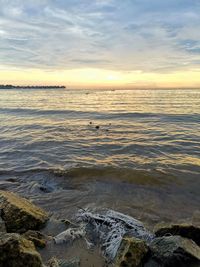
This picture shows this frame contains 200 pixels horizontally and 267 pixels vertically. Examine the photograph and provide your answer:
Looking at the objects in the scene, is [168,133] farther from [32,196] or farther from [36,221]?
[36,221]

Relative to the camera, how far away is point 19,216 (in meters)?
5.67

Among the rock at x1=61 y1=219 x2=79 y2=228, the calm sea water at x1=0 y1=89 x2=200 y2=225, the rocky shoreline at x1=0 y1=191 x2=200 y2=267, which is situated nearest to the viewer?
the rocky shoreline at x1=0 y1=191 x2=200 y2=267

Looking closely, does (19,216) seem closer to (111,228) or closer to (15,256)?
(15,256)

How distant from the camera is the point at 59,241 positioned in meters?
5.36

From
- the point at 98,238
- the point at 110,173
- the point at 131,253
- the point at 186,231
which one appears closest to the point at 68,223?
the point at 98,238

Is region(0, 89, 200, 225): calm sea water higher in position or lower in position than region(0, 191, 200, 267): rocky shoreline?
lower

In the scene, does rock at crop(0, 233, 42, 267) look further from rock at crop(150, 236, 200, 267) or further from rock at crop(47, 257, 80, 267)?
rock at crop(150, 236, 200, 267)

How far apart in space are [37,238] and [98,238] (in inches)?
45.3

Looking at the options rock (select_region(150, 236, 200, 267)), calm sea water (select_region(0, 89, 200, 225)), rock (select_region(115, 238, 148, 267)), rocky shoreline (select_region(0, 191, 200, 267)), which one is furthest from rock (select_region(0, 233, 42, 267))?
calm sea water (select_region(0, 89, 200, 225))

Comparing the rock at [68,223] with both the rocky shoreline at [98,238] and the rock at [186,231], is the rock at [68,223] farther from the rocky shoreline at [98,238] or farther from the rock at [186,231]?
the rock at [186,231]

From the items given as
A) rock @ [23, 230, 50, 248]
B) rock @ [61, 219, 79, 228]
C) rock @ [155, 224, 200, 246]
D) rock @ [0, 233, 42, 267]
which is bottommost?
rock @ [61, 219, 79, 228]

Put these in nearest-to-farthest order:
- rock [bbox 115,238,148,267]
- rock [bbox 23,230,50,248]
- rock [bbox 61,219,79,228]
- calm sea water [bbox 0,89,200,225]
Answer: rock [bbox 115,238,148,267]
rock [bbox 23,230,50,248]
rock [bbox 61,219,79,228]
calm sea water [bbox 0,89,200,225]

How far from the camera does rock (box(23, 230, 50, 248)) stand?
5.12m

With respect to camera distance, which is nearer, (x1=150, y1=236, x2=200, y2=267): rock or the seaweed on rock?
(x1=150, y1=236, x2=200, y2=267): rock
